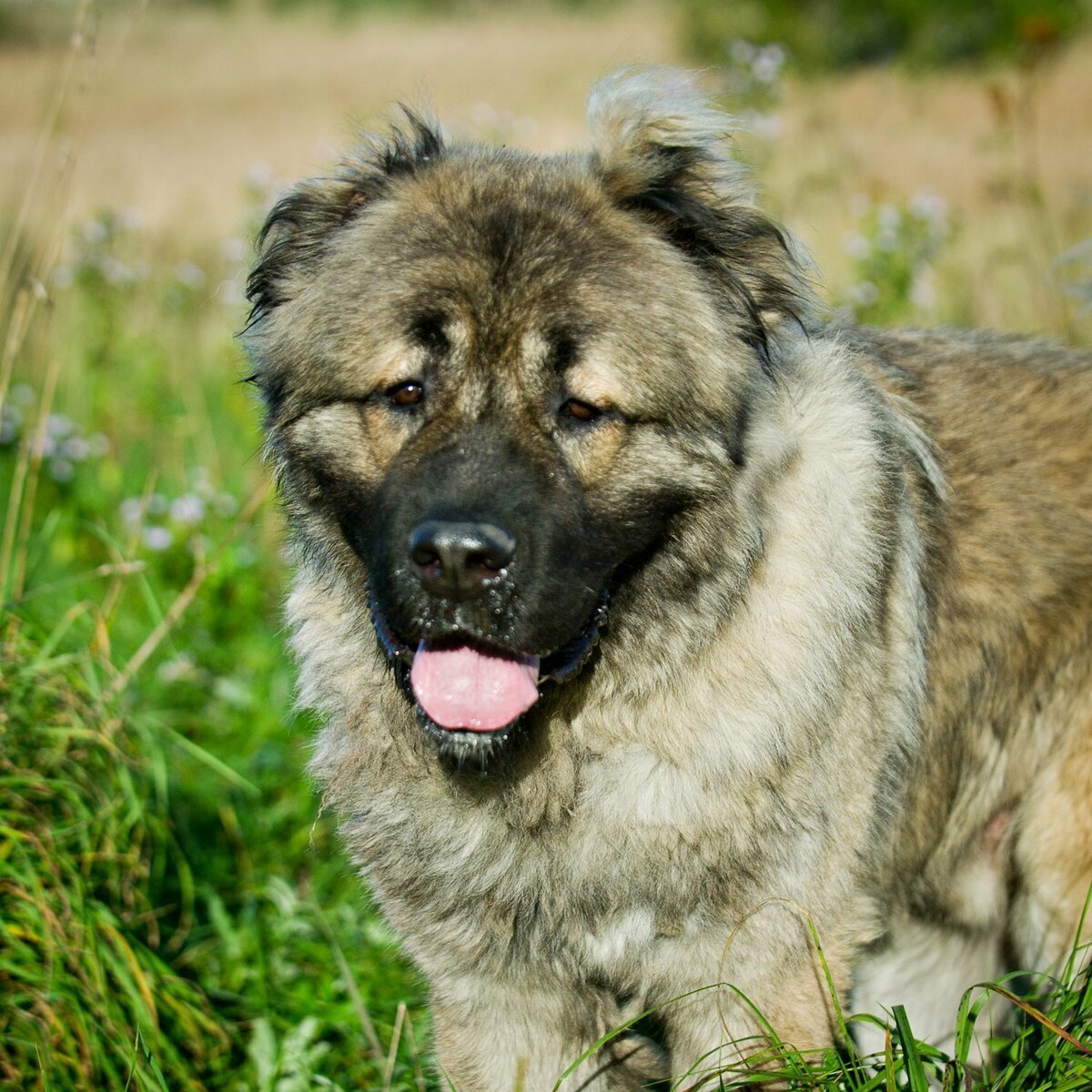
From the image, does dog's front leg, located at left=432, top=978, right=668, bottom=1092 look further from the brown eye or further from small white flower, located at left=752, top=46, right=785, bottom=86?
small white flower, located at left=752, top=46, right=785, bottom=86

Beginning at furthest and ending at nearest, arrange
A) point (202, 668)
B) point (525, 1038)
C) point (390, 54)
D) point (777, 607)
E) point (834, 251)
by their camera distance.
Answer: point (390, 54)
point (834, 251)
point (202, 668)
point (525, 1038)
point (777, 607)

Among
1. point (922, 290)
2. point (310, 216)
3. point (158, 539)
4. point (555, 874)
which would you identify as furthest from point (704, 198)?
point (922, 290)

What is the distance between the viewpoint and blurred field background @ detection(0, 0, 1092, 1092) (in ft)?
8.93

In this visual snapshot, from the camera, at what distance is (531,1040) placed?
2.43 m

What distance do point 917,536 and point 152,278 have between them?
6164 mm

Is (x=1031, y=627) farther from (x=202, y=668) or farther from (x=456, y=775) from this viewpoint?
(x=202, y=668)

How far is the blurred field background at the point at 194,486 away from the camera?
2721 millimetres

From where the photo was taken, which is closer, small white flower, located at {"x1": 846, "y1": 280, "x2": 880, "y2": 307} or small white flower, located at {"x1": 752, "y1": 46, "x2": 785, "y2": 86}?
small white flower, located at {"x1": 846, "y1": 280, "x2": 880, "y2": 307}

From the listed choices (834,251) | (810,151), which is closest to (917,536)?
(834,251)

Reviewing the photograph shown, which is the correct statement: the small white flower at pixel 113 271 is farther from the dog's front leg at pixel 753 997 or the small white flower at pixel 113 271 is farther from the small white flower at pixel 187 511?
the dog's front leg at pixel 753 997

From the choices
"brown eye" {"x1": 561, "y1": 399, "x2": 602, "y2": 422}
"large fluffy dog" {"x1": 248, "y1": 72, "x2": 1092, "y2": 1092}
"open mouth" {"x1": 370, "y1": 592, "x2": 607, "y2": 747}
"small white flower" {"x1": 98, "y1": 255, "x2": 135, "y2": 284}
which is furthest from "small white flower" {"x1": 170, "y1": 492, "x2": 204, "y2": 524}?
"brown eye" {"x1": 561, "y1": 399, "x2": 602, "y2": 422}

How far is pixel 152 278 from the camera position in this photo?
7.44 metres

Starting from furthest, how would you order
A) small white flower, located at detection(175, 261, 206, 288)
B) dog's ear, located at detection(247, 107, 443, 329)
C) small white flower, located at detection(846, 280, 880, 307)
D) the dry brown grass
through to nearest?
1. small white flower, located at detection(175, 261, 206, 288)
2. the dry brown grass
3. small white flower, located at detection(846, 280, 880, 307)
4. dog's ear, located at detection(247, 107, 443, 329)

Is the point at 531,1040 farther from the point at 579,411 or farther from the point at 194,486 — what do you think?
the point at 194,486
